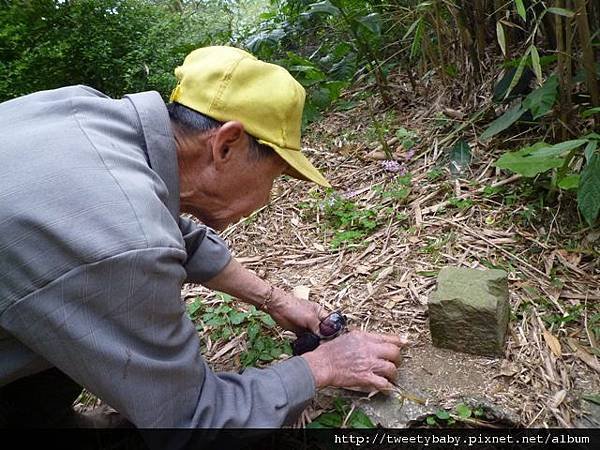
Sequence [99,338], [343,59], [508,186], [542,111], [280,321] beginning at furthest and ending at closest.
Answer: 1. [343,59]
2. [508,186]
3. [542,111]
4. [280,321]
5. [99,338]

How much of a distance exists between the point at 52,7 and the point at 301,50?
190cm

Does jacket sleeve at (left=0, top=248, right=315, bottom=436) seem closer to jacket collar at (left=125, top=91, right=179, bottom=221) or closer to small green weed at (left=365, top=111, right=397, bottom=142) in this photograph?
jacket collar at (left=125, top=91, right=179, bottom=221)

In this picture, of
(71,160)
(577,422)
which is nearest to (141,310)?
(71,160)

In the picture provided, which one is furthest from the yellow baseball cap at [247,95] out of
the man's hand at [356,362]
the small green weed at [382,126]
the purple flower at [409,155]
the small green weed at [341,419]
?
the small green weed at [382,126]

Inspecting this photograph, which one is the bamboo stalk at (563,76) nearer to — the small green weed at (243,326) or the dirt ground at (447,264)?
the dirt ground at (447,264)

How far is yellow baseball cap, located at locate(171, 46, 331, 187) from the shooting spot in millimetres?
1177

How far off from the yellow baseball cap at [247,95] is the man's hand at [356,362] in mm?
511

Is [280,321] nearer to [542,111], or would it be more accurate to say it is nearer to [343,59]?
[542,111]

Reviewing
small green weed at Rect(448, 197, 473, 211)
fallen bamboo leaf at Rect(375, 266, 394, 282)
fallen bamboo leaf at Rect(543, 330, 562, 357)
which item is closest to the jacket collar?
fallen bamboo leaf at Rect(375, 266, 394, 282)

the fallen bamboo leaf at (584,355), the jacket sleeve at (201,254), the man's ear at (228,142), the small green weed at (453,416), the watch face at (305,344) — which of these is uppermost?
the man's ear at (228,142)

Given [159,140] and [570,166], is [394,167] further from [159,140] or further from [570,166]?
[159,140]

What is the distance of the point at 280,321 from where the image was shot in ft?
5.57

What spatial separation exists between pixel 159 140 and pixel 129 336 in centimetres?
46

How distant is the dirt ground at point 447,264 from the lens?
4.66 ft
